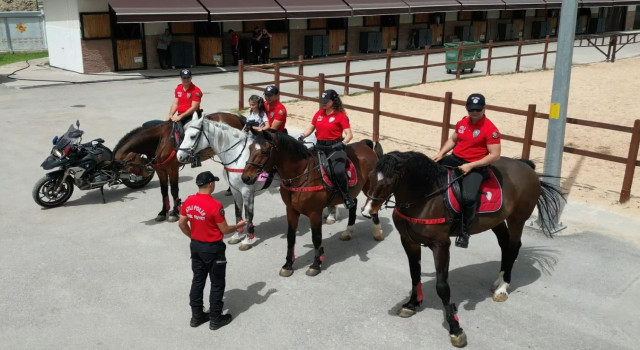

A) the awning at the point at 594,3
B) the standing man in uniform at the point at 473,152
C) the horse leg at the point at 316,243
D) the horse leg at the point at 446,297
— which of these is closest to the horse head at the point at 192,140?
the horse leg at the point at 316,243

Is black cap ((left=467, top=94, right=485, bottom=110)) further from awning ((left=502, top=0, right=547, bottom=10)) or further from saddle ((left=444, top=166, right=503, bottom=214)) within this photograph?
awning ((left=502, top=0, right=547, bottom=10))

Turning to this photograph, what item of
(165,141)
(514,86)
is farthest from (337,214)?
(514,86)

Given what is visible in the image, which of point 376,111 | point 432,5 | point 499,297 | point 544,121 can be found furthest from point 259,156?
point 432,5

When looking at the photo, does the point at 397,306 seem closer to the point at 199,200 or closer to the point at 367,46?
the point at 199,200

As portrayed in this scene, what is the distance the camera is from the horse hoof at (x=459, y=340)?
18.9 ft

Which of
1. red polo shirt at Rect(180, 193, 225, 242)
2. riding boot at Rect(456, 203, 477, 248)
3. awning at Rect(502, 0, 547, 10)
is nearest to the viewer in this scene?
red polo shirt at Rect(180, 193, 225, 242)

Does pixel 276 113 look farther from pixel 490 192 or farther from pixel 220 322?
pixel 490 192

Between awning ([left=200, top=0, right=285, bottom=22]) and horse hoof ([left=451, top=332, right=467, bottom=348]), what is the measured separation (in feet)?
72.1

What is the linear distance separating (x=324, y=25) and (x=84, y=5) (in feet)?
41.4

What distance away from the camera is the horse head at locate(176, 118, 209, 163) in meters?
8.30

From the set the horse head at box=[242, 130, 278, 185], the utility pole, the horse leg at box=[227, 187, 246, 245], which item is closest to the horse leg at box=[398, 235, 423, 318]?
the horse head at box=[242, 130, 278, 185]

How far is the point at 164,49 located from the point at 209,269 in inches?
885

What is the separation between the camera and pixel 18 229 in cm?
897

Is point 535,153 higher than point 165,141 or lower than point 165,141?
lower
